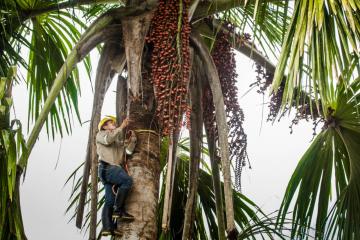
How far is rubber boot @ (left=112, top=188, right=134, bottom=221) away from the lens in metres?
4.28

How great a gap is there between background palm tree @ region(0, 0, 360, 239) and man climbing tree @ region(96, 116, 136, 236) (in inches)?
4.0

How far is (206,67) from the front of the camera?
476cm

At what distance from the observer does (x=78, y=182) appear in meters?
6.27

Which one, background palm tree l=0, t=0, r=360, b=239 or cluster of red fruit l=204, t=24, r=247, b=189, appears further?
cluster of red fruit l=204, t=24, r=247, b=189

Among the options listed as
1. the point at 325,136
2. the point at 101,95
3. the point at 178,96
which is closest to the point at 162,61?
the point at 178,96

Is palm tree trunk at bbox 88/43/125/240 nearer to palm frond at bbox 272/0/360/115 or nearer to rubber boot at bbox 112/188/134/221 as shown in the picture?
rubber boot at bbox 112/188/134/221

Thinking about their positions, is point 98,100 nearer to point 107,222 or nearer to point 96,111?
point 96,111

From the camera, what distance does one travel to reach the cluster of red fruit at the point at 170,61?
4.20 meters

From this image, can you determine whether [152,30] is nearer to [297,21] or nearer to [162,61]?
[162,61]

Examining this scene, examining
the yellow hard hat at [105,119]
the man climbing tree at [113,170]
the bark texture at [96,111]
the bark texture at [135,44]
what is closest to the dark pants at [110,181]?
the man climbing tree at [113,170]

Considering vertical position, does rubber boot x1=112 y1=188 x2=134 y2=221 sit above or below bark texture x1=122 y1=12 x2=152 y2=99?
below

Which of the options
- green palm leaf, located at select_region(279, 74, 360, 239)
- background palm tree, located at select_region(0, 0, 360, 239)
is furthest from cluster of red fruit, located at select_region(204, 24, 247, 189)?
green palm leaf, located at select_region(279, 74, 360, 239)

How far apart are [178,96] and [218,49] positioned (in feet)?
3.58

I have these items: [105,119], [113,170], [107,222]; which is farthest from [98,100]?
[107,222]
